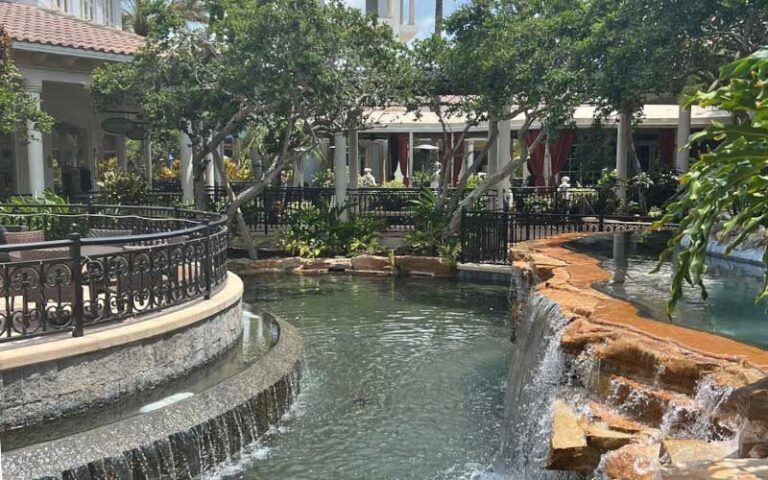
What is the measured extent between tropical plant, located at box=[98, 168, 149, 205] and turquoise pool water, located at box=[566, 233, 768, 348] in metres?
11.5

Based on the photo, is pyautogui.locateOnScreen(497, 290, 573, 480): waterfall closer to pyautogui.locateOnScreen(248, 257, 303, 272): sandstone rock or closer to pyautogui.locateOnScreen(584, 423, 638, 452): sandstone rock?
pyautogui.locateOnScreen(584, 423, 638, 452): sandstone rock

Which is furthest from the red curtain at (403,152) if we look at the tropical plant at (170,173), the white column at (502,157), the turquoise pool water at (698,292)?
the turquoise pool water at (698,292)

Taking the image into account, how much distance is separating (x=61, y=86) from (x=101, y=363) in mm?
15360

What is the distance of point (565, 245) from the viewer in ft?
38.5

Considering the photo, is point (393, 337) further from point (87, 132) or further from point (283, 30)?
point (87, 132)

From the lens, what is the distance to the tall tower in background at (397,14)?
33406mm

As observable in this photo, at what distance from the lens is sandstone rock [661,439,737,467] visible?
13.8 ft

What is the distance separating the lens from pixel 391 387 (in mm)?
8812

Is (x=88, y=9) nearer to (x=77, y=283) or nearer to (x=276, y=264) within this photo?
(x=276, y=264)

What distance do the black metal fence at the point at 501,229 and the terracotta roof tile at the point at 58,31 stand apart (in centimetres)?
869

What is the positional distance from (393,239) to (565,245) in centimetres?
751

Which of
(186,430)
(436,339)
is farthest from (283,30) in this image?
(186,430)

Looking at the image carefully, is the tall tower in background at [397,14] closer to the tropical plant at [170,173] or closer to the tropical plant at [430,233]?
A: the tropical plant at [170,173]

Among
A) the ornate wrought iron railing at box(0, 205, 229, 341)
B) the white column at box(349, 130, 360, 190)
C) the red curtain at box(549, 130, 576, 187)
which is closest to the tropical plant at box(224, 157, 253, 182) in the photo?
the white column at box(349, 130, 360, 190)
